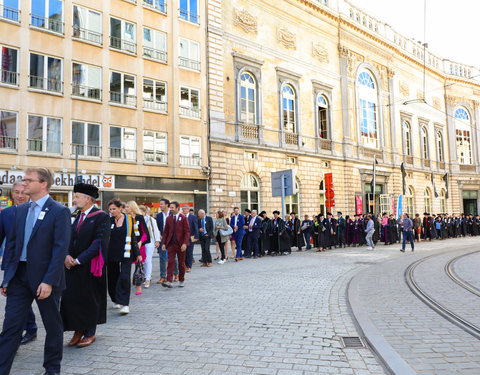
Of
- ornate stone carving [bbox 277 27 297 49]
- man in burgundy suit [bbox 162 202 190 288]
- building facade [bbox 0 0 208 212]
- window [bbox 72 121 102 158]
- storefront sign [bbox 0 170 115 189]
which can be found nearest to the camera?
man in burgundy suit [bbox 162 202 190 288]

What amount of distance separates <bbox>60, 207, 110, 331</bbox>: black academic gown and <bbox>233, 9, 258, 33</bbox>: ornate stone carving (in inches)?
932

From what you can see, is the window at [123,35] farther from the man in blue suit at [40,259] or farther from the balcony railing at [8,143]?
the man in blue suit at [40,259]

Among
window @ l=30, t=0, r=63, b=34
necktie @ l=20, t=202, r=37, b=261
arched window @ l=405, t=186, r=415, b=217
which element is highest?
window @ l=30, t=0, r=63, b=34

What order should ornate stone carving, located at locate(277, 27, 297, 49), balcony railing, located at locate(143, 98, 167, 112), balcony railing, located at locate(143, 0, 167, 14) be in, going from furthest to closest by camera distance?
ornate stone carving, located at locate(277, 27, 297, 49)
balcony railing, located at locate(143, 0, 167, 14)
balcony railing, located at locate(143, 98, 167, 112)

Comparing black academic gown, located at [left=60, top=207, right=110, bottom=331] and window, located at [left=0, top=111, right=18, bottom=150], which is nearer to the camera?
black academic gown, located at [left=60, top=207, right=110, bottom=331]

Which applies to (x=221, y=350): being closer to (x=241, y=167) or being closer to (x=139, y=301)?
(x=139, y=301)

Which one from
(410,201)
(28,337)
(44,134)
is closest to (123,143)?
(44,134)

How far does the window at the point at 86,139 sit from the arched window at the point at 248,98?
30.2 ft

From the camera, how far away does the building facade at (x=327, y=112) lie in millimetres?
25984

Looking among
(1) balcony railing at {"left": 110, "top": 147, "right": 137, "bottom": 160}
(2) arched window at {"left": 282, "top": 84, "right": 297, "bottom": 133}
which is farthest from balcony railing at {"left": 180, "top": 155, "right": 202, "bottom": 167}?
(2) arched window at {"left": 282, "top": 84, "right": 297, "bottom": 133}

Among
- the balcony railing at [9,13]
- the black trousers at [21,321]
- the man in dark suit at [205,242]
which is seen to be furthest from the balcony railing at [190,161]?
the black trousers at [21,321]

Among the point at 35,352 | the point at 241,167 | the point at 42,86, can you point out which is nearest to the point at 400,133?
the point at 241,167

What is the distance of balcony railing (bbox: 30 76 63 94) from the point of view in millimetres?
19172

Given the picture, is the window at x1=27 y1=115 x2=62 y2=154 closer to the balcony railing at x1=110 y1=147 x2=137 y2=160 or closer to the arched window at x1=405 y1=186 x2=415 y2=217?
the balcony railing at x1=110 y1=147 x2=137 y2=160
